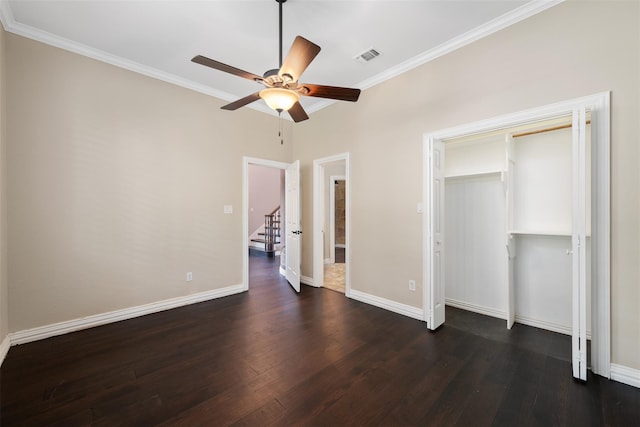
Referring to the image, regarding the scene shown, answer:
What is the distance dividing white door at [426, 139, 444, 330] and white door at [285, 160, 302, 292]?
6.82 ft

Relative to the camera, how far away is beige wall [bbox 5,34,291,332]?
260 cm

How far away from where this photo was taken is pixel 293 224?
4590mm

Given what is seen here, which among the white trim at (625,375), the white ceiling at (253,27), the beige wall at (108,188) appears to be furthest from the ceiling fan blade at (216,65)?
the white trim at (625,375)

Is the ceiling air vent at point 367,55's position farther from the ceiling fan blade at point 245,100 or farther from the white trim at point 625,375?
the white trim at point 625,375

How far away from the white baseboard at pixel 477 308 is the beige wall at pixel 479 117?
78cm

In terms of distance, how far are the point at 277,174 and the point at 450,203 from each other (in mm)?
6163

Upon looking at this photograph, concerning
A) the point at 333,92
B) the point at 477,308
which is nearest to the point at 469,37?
the point at 333,92

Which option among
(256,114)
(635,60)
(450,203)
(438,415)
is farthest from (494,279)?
(256,114)

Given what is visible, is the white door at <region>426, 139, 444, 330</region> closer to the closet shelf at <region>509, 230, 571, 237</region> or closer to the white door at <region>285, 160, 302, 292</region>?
the closet shelf at <region>509, 230, 571, 237</region>

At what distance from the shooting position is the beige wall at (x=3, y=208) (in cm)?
236

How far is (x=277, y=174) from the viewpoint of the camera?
871 cm

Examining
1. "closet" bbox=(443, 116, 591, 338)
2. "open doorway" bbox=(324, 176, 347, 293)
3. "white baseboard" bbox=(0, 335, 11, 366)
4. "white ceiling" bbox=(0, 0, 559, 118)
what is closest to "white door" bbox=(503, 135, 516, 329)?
"closet" bbox=(443, 116, 591, 338)

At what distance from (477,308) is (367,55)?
11.1 ft

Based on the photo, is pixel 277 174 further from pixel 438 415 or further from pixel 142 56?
pixel 438 415
